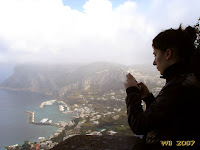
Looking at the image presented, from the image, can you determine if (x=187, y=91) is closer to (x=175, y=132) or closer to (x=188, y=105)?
(x=188, y=105)

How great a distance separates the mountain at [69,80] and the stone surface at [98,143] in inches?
3273

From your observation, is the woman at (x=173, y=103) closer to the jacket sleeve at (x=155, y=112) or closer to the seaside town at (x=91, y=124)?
the jacket sleeve at (x=155, y=112)

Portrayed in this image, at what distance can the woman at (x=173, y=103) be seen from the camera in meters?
1.02

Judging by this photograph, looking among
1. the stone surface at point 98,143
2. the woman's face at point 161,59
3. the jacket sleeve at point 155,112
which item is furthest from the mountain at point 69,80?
the jacket sleeve at point 155,112

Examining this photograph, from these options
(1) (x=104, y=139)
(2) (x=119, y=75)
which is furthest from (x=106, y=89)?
(1) (x=104, y=139)

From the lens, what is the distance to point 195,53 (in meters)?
1.21

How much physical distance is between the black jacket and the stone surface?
2.43 ft

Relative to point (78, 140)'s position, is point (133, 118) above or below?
above

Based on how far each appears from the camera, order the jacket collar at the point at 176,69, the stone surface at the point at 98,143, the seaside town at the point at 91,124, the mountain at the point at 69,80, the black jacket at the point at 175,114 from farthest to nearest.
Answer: the mountain at the point at 69,80
the seaside town at the point at 91,124
the stone surface at the point at 98,143
the jacket collar at the point at 176,69
the black jacket at the point at 175,114

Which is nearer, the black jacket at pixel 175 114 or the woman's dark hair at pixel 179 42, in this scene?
the black jacket at pixel 175 114

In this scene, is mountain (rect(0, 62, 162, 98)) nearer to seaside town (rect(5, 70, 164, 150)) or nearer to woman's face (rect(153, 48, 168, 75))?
seaside town (rect(5, 70, 164, 150))

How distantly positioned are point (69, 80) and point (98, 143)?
119 metres

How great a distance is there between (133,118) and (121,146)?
835 millimetres

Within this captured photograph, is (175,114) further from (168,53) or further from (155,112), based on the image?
(168,53)
